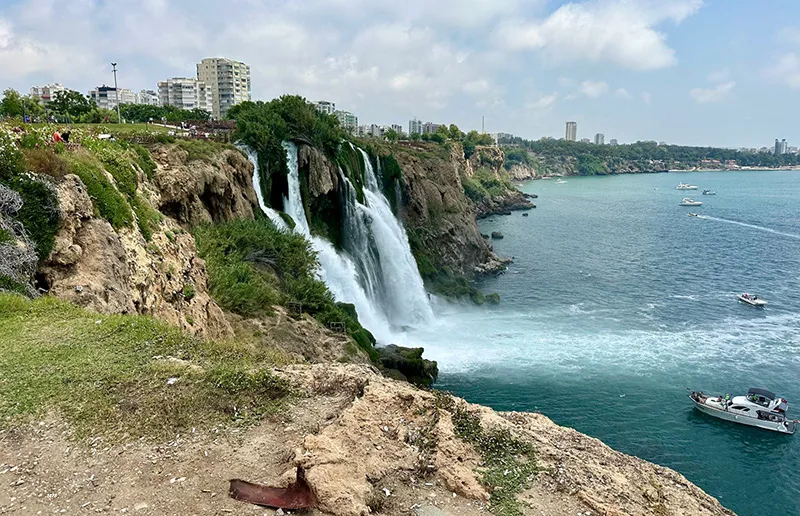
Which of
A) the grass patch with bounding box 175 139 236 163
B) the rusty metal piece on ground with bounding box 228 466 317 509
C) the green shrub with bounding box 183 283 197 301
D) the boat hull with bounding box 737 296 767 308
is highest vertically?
the grass patch with bounding box 175 139 236 163

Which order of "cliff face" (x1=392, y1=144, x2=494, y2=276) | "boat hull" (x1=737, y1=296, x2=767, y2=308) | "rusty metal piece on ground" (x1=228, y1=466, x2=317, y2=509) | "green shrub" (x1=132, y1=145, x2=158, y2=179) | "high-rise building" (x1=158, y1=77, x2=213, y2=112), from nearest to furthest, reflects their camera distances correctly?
"rusty metal piece on ground" (x1=228, y1=466, x2=317, y2=509)
"green shrub" (x1=132, y1=145, x2=158, y2=179)
"boat hull" (x1=737, y1=296, x2=767, y2=308)
"cliff face" (x1=392, y1=144, x2=494, y2=276)
"high-rise building" (x1=158, y1=77, x2=213, y2=112)

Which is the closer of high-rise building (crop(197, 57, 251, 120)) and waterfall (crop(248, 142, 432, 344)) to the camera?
waterfall (crop(248, 142, 432, 344))

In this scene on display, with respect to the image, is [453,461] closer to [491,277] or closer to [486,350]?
[486,350]

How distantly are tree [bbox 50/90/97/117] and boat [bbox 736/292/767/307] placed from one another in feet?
191

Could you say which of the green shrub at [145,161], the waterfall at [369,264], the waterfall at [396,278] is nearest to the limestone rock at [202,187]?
the green shrub at [145,161]

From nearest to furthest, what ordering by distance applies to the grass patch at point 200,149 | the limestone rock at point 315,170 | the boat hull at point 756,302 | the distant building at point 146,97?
the grass patch at point 200,149, the limestone rock at point 315,170, the boat hull at point 756,302, the distant building at point 146,97

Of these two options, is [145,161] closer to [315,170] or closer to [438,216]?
[315,170]

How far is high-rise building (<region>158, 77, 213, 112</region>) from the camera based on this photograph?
138 metres

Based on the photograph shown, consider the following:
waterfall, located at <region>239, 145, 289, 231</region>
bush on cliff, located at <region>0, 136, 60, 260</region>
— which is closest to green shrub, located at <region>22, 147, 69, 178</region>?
bush on cliff, located at <region>0, 136, 60, 260</region>

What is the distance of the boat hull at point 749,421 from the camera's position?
23.5 m

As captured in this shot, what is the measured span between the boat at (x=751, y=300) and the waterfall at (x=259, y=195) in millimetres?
34821

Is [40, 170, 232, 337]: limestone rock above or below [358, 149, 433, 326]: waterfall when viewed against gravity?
above

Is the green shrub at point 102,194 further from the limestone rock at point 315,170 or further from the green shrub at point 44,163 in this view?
the limestone rock at point 315,170

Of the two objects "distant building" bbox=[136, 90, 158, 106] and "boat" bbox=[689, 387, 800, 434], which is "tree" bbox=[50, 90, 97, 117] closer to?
"boat" bbox=[689, 387, 800, 434]
